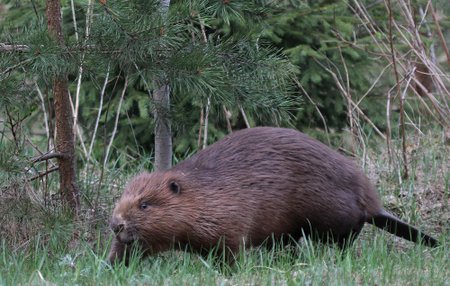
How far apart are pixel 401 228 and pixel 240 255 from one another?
110cm

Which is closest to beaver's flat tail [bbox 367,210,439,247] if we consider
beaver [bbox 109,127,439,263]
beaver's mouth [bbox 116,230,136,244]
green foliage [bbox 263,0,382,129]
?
beaver [bbox 109,127,439,263]

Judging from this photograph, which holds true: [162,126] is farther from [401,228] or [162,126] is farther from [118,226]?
[401,228]

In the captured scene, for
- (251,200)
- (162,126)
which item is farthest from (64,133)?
(251,200)

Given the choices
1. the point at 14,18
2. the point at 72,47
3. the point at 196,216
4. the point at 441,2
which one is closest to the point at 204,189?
the point at 196,216

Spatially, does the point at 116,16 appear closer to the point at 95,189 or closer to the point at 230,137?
the point at 230,137

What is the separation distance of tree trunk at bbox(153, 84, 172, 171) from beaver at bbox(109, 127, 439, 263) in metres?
0.66

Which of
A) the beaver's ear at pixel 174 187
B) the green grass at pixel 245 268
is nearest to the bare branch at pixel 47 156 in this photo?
the green grass at pixel 245 268

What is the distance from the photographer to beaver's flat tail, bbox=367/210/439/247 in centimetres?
541

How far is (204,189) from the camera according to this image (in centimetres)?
503

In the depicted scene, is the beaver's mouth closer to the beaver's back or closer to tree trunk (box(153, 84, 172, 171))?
the beaver's back

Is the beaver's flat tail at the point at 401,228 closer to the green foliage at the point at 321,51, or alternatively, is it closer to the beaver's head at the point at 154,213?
the beaver's head at the point at 154,213

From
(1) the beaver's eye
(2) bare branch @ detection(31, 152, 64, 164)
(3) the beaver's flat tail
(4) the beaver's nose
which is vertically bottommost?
(3) the beaver's flat tail

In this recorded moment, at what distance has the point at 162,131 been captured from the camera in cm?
604

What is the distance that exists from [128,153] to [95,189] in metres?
2.00
